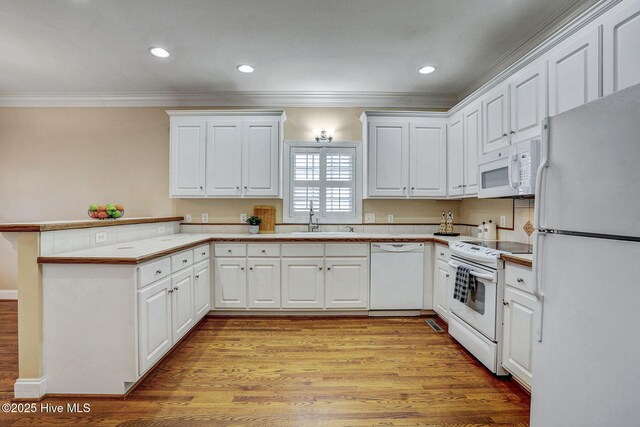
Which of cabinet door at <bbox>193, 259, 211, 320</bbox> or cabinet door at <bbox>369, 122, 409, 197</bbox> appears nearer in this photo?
cabinet door at <bbox>193, 259, 211, 320</bbox>

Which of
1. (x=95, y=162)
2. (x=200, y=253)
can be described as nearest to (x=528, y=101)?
(x=200, y=253)

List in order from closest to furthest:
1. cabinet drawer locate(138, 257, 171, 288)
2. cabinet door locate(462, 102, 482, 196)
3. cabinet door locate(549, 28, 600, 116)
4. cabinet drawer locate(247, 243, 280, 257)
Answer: cabinet door locate(549, 28, 600, 116)
cabinet drawer locate(138, 257, 171, 288)
cabinet door locate(462, 102, 482, 196)
cabinet drawer locate(247, 243, 280, 257)

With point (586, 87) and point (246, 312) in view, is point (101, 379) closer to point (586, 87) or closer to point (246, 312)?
point (246, 312)

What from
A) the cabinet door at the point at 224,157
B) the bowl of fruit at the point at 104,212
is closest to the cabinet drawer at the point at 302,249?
the cabinet door at the point at 224,157

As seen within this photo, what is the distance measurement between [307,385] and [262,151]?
2.55 metres

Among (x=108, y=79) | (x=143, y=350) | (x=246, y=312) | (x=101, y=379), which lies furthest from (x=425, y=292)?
(x=108, y=79)

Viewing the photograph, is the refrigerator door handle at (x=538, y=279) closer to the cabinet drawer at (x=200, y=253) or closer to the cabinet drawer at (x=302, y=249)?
the cabinet drawer at (x=302, y=249)

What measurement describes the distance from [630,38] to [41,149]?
5.76 m

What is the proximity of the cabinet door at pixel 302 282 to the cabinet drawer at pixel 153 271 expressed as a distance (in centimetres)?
125

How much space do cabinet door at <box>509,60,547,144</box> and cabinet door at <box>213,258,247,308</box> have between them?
2.87 metres

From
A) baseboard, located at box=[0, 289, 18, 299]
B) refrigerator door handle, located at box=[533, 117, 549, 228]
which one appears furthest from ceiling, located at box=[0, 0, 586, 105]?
baseboard, located at box=[0, 289, 18, 299]

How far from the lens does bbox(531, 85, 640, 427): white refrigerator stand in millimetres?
1007

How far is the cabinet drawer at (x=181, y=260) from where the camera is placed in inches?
96.5

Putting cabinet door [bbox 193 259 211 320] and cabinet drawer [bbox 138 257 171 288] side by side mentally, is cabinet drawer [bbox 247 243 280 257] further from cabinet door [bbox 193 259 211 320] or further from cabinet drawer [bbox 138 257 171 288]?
cabinet drawer [bbox 138 257 171 288]
